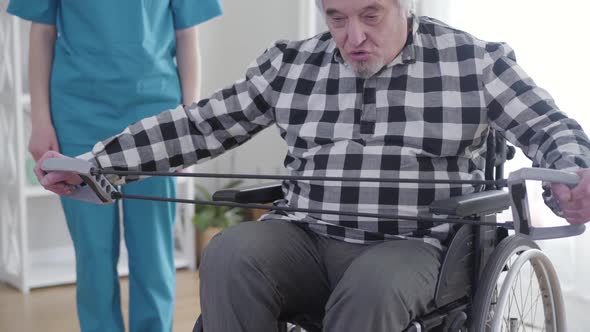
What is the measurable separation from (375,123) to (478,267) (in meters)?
0.34

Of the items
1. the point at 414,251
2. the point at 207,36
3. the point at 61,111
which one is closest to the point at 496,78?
the point at 414,251

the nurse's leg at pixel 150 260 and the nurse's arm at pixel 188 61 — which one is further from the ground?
the nurse's arm at pixel 188 61

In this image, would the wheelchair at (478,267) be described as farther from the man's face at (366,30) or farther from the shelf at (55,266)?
the shelf at (55,266)

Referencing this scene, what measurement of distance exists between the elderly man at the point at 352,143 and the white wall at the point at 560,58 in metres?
1.00

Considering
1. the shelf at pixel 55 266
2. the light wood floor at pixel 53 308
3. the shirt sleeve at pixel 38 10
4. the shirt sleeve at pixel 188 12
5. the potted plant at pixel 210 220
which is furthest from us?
the potted plant at pixel 210 220

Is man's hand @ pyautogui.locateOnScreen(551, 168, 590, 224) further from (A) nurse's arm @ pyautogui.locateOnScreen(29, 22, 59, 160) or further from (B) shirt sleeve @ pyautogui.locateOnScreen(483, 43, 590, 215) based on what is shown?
(A) nurse's arm @ pyautogui.locateOnScreen(29, 22, 59, 160)

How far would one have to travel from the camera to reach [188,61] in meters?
2.39

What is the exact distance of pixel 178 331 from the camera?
2.90m

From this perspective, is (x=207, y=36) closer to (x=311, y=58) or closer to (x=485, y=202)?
(x=311, y=58)

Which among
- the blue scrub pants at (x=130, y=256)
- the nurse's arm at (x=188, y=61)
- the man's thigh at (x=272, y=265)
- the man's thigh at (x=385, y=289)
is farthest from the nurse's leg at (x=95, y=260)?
the man's thigh at (x=385, y=289)

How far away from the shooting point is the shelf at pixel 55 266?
11.5ft

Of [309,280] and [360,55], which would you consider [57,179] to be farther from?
[360,55]

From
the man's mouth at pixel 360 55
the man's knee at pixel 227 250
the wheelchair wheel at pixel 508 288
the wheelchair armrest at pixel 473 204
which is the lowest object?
the wheelchair wheel at pixel 508 288

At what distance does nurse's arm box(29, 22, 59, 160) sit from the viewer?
2.26 meters
